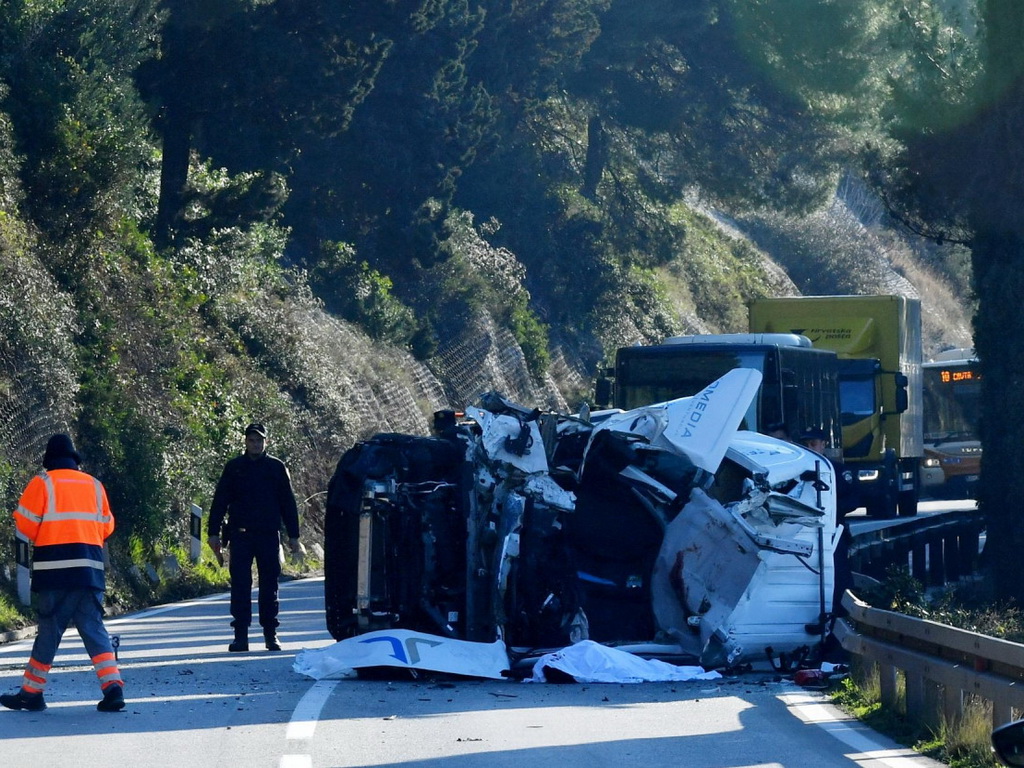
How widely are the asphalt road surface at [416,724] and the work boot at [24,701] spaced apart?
0.05m

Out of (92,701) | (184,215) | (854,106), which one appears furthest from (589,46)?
(92,701)

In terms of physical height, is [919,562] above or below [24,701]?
below

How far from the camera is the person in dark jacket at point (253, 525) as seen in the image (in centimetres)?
1249

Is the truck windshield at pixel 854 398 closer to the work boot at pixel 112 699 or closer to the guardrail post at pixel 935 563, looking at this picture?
the guardrail post at pixel 935 563

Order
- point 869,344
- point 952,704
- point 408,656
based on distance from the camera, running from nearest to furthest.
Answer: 1. point 952,704
2. point 408,656
3. point 869,344

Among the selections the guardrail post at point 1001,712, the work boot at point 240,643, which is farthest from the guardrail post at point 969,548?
the guardrail post at point 1001,712

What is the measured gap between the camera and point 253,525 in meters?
12.5

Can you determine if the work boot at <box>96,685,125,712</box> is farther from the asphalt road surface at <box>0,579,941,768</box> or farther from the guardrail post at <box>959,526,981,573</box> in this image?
the guardrail post at <box>959,526,981,573</box>

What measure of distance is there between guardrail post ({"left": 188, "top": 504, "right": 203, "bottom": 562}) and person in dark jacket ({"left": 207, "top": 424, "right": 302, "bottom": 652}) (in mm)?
7414

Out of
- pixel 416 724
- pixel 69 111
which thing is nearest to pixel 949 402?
pixel 69 111

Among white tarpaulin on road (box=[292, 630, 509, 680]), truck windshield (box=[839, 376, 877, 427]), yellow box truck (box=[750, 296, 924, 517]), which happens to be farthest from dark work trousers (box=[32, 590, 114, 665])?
yellow box truck (box=[750, 296, 924, 517])

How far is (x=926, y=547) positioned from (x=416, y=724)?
11137mm

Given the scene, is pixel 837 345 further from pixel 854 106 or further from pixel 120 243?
pixel 854 106

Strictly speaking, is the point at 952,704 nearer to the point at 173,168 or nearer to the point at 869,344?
the point at 869,344
